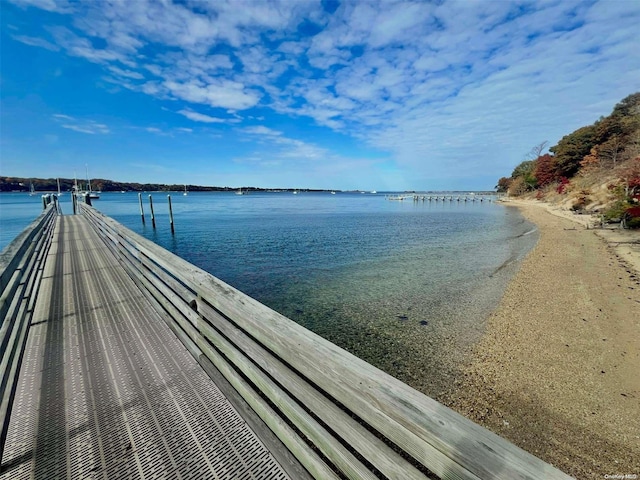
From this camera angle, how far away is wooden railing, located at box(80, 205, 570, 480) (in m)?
1.03

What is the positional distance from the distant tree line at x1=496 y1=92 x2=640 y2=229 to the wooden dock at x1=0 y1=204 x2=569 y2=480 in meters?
25.7

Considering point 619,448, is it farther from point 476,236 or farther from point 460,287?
point 476,236

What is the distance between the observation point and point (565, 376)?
4.68 metres

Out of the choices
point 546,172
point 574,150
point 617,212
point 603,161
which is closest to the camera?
point 617,212

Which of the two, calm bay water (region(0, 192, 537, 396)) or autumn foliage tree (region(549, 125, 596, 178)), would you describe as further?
autumn foliage tree (region(549, 125, 596, 178))

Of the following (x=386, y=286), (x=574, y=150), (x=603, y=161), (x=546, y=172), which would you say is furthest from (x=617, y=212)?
(x=546, y=172)

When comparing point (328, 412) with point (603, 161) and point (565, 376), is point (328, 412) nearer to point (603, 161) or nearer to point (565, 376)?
point (565, 376)

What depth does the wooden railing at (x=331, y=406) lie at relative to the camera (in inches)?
40.5

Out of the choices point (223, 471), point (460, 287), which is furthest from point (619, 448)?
point (460, 287)

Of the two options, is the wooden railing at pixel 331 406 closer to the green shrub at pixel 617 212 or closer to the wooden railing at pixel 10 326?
the wooden railing at pixel 10 326

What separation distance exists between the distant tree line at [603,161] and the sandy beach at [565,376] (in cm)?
1694

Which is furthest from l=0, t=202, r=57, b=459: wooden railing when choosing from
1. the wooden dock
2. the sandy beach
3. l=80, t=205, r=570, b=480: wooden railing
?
the sandy beach

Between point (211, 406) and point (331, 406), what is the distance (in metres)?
1.35

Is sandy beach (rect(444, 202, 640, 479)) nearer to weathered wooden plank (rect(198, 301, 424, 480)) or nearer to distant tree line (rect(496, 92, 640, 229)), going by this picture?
weathered wooden plank (rect(198, 301, 424, 480))
